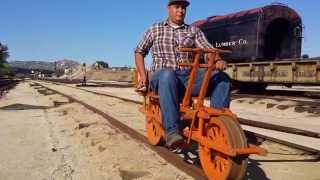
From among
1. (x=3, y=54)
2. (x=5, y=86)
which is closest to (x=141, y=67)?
(x=5, y=86)

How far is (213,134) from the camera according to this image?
15.8 feet

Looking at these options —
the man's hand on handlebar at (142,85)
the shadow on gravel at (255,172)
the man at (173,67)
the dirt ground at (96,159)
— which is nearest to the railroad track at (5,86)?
the dirt ground at (96,159)

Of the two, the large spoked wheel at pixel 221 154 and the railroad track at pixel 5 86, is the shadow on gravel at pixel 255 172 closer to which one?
the large spoked wheel at pixel 221 154

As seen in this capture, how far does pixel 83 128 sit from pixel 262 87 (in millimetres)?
16049

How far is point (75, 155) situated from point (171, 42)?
2.13 metres

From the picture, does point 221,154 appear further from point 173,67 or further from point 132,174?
point 173,67

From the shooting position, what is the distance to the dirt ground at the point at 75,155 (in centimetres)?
563

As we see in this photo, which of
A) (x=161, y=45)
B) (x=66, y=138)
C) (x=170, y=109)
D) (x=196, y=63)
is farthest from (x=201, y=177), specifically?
(x=66, y=138)

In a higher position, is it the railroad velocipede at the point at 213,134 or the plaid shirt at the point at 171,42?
the plaid shirt at the point at 171,42

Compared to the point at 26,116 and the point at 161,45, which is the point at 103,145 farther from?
the point at 26,116

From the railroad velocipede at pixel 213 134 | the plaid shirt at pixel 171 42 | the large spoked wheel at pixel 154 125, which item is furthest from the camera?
the large spoked wheel at pixel 154 125

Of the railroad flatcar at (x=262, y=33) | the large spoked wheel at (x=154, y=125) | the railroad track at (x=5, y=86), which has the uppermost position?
the railroad flatcar at (x=262, y=33)

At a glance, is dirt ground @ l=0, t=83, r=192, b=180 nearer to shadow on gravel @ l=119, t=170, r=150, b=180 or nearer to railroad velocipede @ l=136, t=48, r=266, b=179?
shadow on gravel @ l=119, t=170, r=150, b=180

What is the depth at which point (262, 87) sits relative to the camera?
80.5 ft
